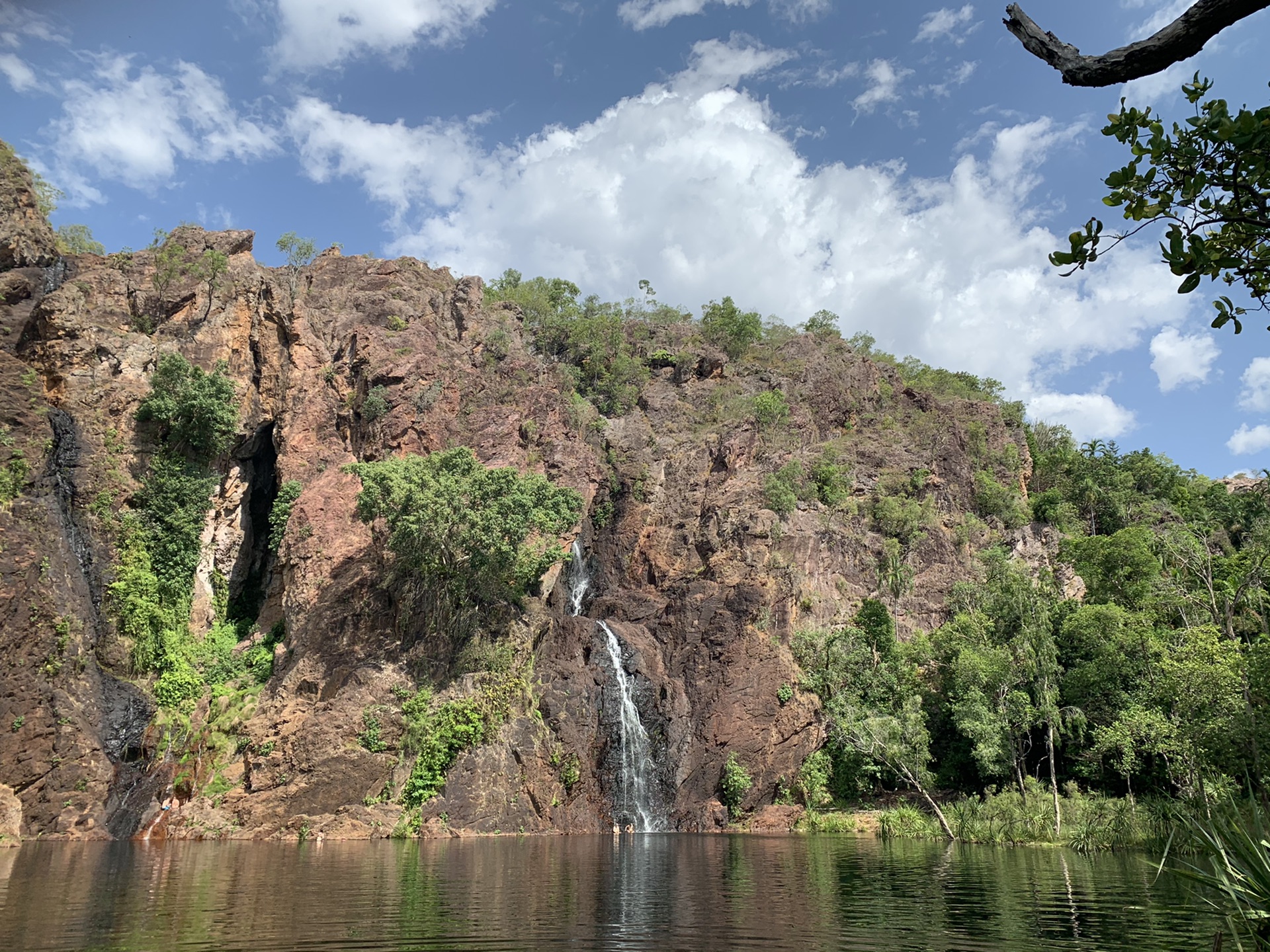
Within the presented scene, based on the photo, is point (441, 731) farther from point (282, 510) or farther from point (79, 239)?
point (79, 239)

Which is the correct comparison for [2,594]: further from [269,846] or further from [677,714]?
[677,714]

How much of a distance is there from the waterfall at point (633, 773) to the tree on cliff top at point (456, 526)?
842 cm

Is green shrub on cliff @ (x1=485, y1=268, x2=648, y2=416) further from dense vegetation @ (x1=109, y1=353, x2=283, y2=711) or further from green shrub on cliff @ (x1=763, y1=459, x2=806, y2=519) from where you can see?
dense vegetation @ (x1=109, y1=353, x2=283, y2=711)

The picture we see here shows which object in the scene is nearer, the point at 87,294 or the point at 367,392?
the point at 87,294

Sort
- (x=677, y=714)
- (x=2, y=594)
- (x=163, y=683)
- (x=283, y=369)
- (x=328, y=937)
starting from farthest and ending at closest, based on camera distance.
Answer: (x=283, y=369), (x=677, y=714), (x=163, y=683), (x=2, y=594), (x=328, y=937)

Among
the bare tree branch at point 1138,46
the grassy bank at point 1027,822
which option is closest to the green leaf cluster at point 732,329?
the grassy bank at point 1027,822

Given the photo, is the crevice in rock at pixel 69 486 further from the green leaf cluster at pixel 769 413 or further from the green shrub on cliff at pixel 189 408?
the green leaf cluster at pixel 769 413

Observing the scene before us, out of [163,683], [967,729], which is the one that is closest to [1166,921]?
[967,729]

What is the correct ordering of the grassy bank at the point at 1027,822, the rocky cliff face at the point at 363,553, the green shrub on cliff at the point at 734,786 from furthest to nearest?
1. the green shrub on cliff at the point at 734,786
2. the rocky cliff face at the point at 363,553
3. the grassy bank at the point at 1027,822

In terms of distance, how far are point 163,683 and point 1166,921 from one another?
41.2 meters

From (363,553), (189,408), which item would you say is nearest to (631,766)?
(363,553)

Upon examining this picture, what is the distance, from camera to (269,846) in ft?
106

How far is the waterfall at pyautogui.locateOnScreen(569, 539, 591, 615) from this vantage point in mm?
53625

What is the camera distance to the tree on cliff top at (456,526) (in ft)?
140
